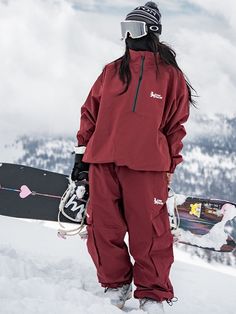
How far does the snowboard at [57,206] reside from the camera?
499cm

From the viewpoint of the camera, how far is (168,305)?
3486mm

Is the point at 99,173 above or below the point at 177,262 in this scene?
above

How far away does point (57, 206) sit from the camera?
495 centimetres

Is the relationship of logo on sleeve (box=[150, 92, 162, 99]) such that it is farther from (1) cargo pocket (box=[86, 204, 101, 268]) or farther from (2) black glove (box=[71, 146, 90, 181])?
(1) cargo pocket (box=[86, 204, 101, 268])

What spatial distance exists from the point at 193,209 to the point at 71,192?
2053 millimetres

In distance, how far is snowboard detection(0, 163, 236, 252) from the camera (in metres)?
4.99

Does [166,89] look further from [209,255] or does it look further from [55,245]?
[209,255]

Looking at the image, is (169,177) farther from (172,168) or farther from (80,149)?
(80,149)

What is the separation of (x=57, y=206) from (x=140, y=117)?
2203 mm

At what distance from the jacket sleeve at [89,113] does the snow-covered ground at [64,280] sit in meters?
0.90

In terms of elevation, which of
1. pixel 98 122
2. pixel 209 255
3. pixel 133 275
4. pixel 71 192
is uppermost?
pixel 98 122

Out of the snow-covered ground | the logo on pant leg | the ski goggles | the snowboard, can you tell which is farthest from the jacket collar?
the snowboard

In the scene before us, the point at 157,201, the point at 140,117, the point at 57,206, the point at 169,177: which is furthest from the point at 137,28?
the point at 57,206

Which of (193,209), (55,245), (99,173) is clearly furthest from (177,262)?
(99,173)
